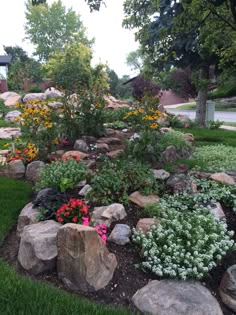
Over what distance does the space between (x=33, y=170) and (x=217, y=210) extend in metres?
2.78

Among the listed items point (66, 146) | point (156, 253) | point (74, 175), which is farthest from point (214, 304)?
point (66, 146)

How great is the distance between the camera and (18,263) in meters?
3.46

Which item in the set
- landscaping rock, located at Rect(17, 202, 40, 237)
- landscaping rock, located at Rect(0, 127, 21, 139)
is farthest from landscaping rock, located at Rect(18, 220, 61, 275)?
landscaping rock, located at Rect(0, 127, 21, 139)

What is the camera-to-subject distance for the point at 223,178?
16.5 ft

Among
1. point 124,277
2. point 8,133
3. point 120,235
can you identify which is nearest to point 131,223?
point 120,235

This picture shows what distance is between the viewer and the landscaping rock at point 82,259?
305 centimetres

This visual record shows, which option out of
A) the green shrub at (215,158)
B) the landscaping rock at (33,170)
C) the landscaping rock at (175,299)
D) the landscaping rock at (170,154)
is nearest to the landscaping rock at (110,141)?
the landscaping rock at (170,154)

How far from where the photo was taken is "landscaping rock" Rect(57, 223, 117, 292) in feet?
10.0

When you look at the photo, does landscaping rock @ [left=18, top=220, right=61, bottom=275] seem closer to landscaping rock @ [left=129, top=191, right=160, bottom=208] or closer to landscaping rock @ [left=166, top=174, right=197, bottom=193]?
landscaping rock @ [left=129, top=191, right=160, bottom=208]

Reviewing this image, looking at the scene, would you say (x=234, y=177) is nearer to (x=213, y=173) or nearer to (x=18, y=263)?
(x=213, y=173)

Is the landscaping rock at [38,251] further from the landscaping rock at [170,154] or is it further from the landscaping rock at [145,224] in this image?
the landscaping rock at [170,154]

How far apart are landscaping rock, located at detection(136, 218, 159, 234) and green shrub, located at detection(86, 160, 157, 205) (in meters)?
0.47

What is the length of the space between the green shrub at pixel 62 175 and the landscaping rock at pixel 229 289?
222 cm

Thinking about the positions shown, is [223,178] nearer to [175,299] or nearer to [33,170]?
[175,299]
